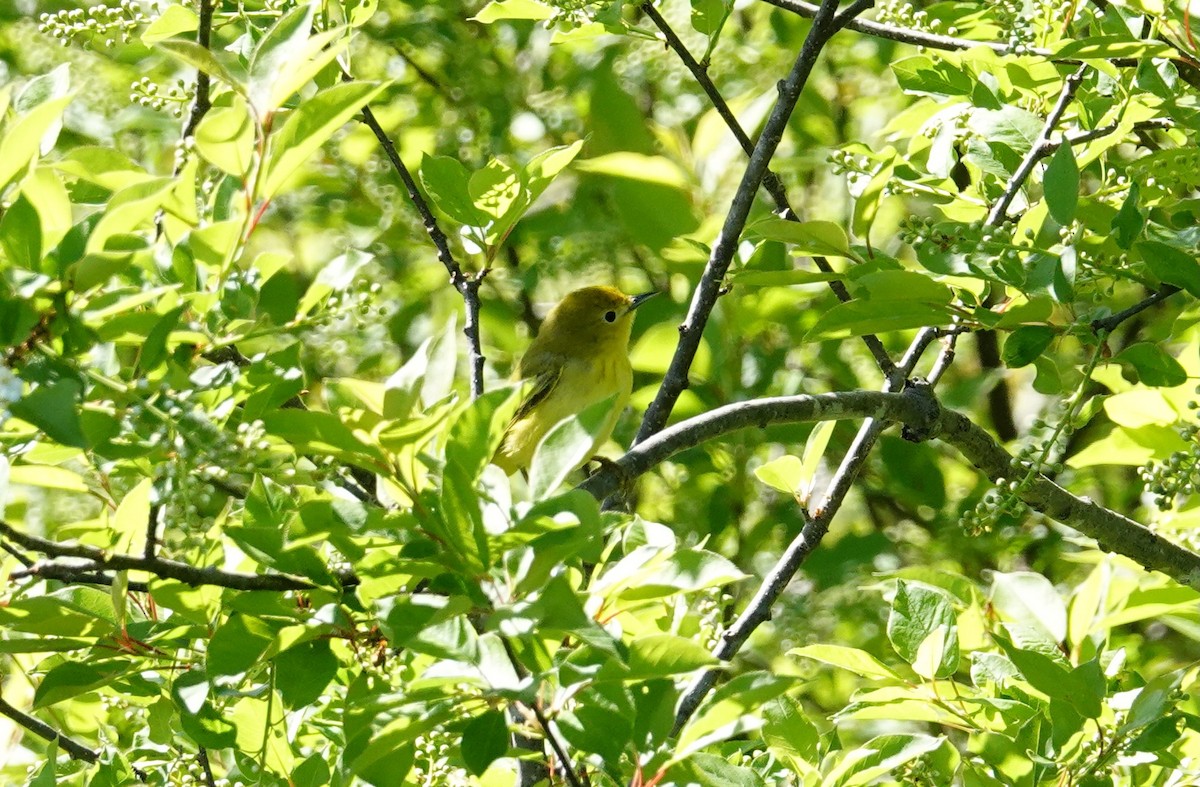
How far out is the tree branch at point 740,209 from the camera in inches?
117

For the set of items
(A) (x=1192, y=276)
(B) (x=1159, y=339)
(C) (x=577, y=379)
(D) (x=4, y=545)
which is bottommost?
(C) (x=577, y=379)

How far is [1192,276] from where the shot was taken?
226 centimetres

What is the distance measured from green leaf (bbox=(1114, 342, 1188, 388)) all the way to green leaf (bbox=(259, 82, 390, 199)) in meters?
1.46

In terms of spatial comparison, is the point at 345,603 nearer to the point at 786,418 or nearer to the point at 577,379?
the point at 786,418

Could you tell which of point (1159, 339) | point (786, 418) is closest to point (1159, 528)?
point (1159, 339)

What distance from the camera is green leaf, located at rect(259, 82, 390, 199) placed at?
5.94ft

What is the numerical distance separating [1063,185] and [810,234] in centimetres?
46

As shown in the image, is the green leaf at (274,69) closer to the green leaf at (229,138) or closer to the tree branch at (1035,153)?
the green leaf at (229,138)

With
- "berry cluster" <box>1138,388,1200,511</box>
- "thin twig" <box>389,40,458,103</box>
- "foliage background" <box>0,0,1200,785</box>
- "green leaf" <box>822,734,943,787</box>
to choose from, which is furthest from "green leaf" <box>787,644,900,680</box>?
"thin twig" <box>389,40,458,103</box>

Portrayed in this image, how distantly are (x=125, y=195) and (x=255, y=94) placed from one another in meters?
0.26

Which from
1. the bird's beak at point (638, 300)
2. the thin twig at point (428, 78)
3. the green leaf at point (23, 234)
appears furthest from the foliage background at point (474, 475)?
the thin twig at point (428, 78)

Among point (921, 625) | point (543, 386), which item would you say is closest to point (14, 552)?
point (921, 625)

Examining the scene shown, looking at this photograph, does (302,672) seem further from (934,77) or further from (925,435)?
(934,77)

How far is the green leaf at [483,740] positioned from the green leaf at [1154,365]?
1.33 m
